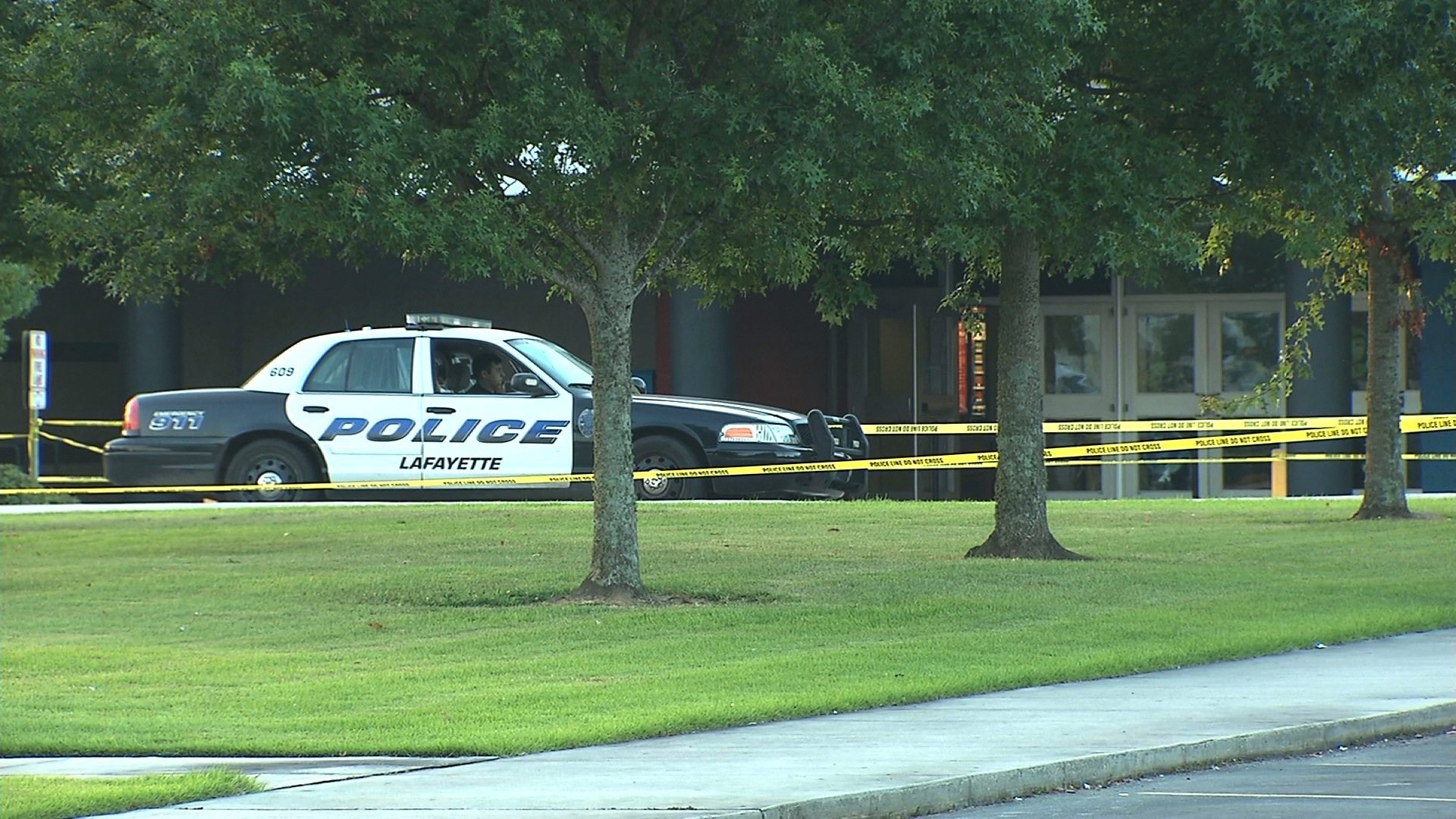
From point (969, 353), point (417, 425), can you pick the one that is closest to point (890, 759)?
point (417, 425)

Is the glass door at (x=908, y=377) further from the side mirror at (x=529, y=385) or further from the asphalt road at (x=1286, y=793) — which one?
the asphalt road at (x=1286, y=793)

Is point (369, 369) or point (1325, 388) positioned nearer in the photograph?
A: point (369, 369)

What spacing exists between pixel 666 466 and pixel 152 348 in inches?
580

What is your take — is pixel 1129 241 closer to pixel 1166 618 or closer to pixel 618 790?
pixel 1166 618

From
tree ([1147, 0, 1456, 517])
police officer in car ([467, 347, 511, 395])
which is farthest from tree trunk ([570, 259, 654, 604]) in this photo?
police officer in car ([467, 347, 511, 395])

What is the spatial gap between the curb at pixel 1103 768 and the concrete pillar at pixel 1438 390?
21.8 metres

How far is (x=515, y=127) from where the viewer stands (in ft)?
43.2

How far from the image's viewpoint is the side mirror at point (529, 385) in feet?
68.2

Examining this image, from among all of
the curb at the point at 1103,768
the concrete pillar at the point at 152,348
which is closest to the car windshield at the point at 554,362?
the curb at the point at 1103,768

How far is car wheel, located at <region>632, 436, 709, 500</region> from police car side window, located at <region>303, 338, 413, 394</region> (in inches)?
102

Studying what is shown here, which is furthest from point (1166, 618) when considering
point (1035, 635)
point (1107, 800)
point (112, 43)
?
point (112, 43)

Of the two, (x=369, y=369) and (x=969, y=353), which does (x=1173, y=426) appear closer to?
(x=969, y=353)

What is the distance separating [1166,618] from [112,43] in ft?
26.0

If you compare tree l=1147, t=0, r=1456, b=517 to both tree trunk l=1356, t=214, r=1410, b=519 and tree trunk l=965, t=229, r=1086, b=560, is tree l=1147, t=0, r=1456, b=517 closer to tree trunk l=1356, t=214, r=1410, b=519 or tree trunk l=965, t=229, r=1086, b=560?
tree trunk l=965, t=229, r=1086, b=560
